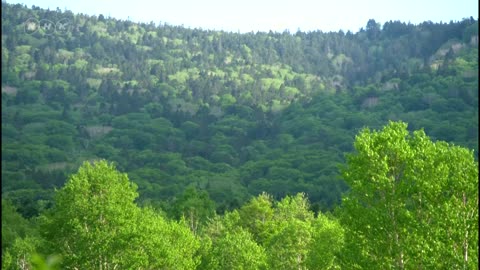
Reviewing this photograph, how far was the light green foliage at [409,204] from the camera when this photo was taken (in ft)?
124

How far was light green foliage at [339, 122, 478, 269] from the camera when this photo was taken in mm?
37875

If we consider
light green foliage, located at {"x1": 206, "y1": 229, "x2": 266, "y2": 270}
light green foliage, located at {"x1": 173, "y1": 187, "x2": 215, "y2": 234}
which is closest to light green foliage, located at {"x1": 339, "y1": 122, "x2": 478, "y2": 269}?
light green foliage, located at {"x1": 206, "y1": 229, "x2": 266, "y2": 270}

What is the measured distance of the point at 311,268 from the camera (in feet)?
225

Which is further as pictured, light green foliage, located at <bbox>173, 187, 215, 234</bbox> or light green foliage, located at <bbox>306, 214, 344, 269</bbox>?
light green foliage, located at <bbox>173, 187, 215, 234</bbox>

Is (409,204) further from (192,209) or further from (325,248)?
(192,209)

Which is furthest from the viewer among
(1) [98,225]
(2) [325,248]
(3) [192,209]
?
(3) [192,209]

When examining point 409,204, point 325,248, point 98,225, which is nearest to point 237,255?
point 325,248

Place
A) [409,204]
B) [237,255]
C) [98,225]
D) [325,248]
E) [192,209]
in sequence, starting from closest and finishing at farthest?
[409,204] < [98,225] < [325,248] < [237,255] < [192,209]

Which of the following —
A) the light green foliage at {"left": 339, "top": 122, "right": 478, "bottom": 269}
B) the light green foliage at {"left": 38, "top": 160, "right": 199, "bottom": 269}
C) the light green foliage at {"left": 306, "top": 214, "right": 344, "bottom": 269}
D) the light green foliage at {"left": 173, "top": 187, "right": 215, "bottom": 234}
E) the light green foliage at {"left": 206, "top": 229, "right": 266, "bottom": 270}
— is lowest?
the light green foliage at {"left": 173, "top": 187, "right": 215, "bottom": 234}

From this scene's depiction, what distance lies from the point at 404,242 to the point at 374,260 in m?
3.09

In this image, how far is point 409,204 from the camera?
143ft

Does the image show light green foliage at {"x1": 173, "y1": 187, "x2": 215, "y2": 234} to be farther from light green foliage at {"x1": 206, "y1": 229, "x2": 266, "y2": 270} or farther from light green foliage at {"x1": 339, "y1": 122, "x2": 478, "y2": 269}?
light green foliage at {"x1": 339, "y1": 122, "x2": 478, "y2": 269}

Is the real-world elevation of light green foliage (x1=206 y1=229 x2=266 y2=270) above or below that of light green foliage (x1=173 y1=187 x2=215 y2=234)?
above

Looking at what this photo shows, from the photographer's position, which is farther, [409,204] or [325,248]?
[325,248]
